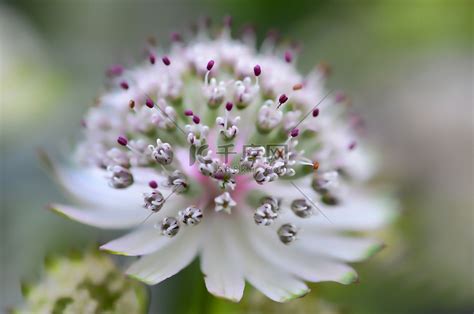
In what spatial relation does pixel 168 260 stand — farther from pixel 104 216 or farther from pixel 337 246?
pixel 337 246

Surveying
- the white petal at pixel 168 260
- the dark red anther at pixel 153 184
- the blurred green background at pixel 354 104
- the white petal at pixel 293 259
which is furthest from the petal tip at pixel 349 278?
the dark red anther at pixel 153 184

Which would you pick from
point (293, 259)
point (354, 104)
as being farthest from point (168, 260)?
point (354, 104)

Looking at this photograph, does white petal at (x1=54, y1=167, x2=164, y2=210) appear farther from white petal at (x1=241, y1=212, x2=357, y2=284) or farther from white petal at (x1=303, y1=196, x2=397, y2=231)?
white petal at (x1=303, y1=196, x2=397, y2=231)

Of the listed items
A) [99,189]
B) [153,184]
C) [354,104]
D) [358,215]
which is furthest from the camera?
[354,104]

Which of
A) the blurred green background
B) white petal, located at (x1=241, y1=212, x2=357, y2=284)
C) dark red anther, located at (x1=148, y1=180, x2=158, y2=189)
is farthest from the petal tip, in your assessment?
dark red anther, located at (x1=148, y1=180, x2=158, y2=189)

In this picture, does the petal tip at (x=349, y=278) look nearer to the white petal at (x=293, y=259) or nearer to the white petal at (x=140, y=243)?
the white petal at (x=293, y=259)

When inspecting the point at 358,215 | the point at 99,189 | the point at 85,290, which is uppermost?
the point at 358,215
